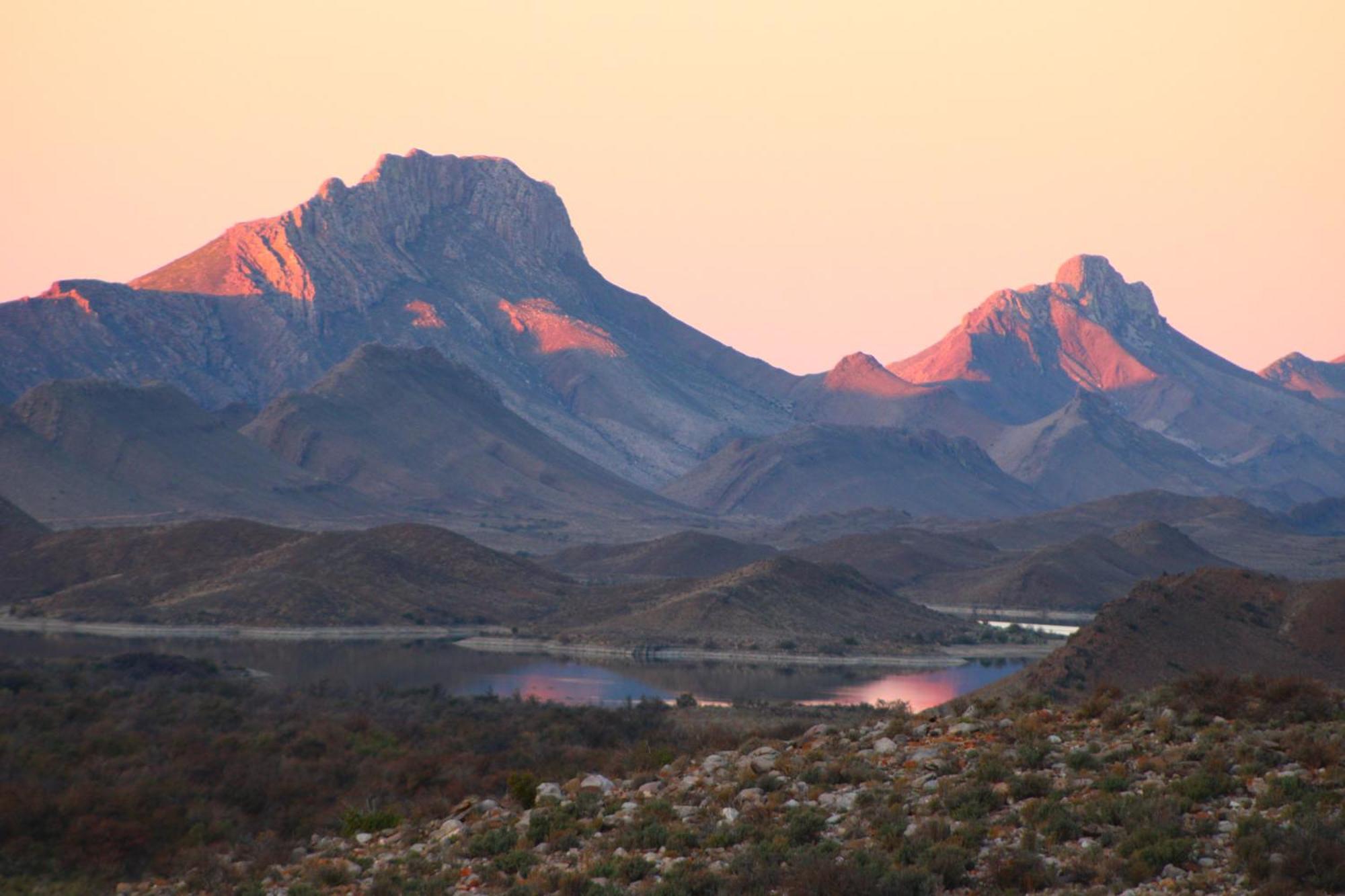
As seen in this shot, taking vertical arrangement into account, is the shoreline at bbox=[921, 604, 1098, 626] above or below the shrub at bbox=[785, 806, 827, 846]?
below

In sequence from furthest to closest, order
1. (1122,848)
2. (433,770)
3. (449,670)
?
(449,670) → (433,770) → (1122,848)

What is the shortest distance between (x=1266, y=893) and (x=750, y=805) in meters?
7.30

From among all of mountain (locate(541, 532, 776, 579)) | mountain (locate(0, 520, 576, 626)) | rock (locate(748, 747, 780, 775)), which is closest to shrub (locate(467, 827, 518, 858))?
rock (locate(748, 747, 780, 775))

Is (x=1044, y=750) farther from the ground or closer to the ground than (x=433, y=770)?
farther from the ground

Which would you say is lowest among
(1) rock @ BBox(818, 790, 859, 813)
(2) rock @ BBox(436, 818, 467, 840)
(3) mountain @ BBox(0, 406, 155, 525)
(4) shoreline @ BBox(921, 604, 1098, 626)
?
(4) shoreline @ BBox(921, 604, 1098, 626)

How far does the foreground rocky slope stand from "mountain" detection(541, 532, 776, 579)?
137 meters

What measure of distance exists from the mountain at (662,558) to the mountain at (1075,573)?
20.7 meters

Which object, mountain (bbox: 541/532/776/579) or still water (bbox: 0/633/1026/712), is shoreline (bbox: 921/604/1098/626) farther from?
still water (bbox: 0/633/1026/712)

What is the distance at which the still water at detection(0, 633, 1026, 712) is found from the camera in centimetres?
8369

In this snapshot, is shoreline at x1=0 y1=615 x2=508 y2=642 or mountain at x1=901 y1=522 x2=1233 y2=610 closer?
shoreline at x1=0 y1=615 x2=508 y2=642

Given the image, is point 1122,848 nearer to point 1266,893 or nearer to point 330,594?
point 1266,893

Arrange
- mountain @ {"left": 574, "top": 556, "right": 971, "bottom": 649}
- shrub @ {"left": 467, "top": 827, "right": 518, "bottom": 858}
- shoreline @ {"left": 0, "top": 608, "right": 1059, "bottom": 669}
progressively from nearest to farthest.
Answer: shrub @ {"left": 467, "top": 827, "right": 518, "bottom": 858} < shoreline @ {"left": 0, "top": 608, "right": 1059, "bottom": 669} < mountain @ {"left": 574, "top": 556, "right": 971, "bottom": 649}

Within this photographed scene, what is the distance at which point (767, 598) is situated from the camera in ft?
410

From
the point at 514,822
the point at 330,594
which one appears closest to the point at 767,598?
the point at 330,594
